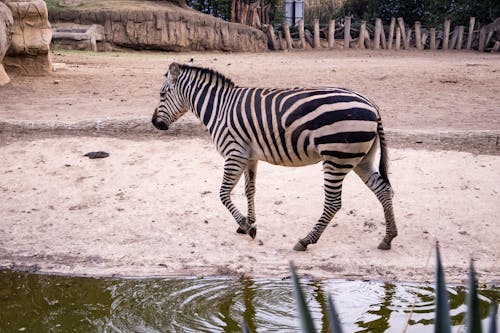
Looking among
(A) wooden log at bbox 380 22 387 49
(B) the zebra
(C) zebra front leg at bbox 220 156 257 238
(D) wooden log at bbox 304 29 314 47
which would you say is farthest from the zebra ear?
(A) wooden log at bbox 380 22 387 49

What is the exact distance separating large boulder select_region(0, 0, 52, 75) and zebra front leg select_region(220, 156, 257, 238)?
24.8 feet

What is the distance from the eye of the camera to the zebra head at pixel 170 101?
5434mm

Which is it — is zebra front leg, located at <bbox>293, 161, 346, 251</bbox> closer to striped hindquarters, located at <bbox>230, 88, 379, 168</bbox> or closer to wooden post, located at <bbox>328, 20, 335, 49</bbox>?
striped hindquarters, located at <bbox>230, 88, 379, 168</bbox>

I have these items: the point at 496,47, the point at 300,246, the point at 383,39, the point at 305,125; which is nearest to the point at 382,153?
the point at 305,125

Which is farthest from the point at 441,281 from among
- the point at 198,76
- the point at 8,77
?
the point at 8,77

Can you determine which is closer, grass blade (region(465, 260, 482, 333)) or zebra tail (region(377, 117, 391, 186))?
grass blade (region(465, 260, 482, 333))

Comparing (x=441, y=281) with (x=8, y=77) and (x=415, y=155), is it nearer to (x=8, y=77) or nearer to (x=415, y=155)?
(x=415, y=155)

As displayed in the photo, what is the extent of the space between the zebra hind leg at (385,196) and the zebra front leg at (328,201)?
262 mm

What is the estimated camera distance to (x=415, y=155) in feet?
21.8

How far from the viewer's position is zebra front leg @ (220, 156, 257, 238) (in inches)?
192

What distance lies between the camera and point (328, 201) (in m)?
4.75

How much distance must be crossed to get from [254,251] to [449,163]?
8.37 feet

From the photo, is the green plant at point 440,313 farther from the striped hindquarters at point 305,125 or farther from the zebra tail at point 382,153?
the zebra tail at point 382,153

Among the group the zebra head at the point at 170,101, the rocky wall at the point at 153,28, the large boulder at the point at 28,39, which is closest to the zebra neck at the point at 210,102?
the zebra head at the point at 170,101
